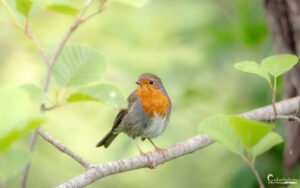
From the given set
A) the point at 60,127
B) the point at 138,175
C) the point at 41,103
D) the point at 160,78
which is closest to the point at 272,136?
the point at 41,103

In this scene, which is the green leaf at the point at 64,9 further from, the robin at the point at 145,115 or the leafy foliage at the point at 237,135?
the robin at the point at 145,115

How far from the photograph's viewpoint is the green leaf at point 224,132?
1626mm

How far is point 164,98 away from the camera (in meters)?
4.66

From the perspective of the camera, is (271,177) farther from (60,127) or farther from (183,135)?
(60,127)

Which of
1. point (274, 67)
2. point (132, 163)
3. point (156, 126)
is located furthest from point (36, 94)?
point (156, 126)

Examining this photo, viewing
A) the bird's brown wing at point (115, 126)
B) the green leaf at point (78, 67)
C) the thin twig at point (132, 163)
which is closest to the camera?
the green leaf at point (78, 67)

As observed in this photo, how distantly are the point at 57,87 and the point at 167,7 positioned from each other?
5.24 m

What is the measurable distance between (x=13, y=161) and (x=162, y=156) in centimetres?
158

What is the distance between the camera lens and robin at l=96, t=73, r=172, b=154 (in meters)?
4.50

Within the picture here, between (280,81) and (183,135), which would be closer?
(280,81)

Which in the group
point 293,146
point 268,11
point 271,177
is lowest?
point 271,177

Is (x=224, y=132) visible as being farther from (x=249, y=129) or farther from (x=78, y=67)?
(x=78, y=67)

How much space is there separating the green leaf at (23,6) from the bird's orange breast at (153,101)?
108 inches

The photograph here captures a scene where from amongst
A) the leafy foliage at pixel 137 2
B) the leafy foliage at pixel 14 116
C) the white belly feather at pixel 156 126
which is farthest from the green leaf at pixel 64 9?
the white belly feather at pixel 156 126
